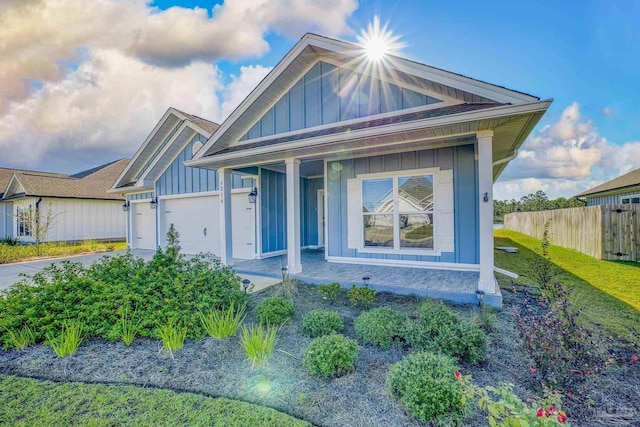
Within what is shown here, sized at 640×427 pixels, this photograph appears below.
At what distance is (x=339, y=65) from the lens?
6.93 m

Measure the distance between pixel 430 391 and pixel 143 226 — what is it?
1480cm

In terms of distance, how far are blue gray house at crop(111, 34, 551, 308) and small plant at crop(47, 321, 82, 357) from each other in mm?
4123

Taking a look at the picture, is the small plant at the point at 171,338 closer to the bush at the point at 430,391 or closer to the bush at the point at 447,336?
the bush at the point at 430,391

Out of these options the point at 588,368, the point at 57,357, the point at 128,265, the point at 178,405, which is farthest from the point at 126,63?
the point at 588,368

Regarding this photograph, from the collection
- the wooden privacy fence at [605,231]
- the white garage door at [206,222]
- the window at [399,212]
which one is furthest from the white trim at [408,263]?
the wooden privacy fence at [605,231]

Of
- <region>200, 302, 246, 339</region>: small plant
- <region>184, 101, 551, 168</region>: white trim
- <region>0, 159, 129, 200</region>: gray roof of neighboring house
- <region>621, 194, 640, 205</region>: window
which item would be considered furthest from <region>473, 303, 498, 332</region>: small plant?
<region>0, 159, 129, 200</region>: gray roof of neighboring house

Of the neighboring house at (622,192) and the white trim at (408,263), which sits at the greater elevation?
the neighboring house at (622,192)

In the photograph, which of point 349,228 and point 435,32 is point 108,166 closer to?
point 349,228

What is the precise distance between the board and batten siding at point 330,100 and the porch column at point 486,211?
1.44 meters

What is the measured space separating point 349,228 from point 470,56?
5705 mm

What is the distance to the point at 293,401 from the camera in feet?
8.36

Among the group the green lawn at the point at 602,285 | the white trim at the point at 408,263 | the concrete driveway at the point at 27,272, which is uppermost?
the white trim at the point at 408,263

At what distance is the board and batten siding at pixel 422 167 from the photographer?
6.68 meters

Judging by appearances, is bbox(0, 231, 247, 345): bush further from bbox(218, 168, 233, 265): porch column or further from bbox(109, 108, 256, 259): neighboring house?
bbox(109, 108, 256, 259): neighboring house
